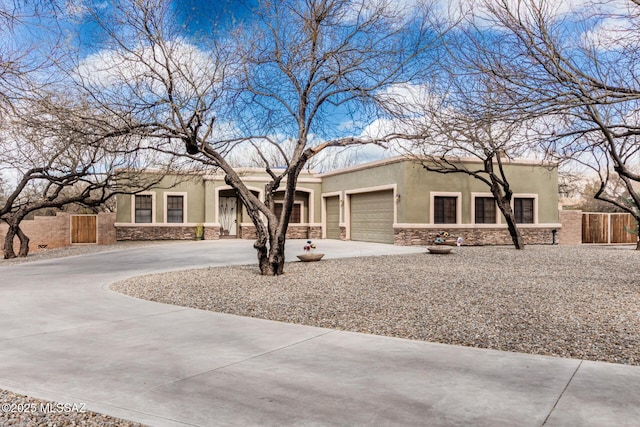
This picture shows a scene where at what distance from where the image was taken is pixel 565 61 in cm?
716

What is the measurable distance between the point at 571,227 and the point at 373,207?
11.1 meters

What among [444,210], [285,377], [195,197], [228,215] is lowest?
[285,377]

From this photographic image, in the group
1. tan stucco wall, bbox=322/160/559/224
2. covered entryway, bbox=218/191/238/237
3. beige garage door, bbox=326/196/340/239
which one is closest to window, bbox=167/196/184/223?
covered entryway, bbox=218/191/238/237

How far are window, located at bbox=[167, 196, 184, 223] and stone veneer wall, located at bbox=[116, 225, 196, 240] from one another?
1.70 ft

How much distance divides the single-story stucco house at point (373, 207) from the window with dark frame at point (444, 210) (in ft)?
0.16

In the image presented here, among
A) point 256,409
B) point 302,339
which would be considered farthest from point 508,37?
point 256,409

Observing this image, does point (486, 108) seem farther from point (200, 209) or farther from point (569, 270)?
point (200, 209)

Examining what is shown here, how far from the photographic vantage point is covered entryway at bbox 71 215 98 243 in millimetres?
25297

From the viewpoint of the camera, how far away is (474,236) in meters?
22.9

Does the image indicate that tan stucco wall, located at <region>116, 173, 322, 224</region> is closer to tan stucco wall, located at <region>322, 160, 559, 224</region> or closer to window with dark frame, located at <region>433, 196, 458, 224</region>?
tan stucco wall, located at <region>322, 160, 559, 224</region>

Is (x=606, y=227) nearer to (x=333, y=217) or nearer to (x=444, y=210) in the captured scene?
(x=444, y=210)

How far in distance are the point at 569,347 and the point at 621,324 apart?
1630 mm

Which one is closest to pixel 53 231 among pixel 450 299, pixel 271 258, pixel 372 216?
pixel 372 216

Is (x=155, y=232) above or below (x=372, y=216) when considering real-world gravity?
below
